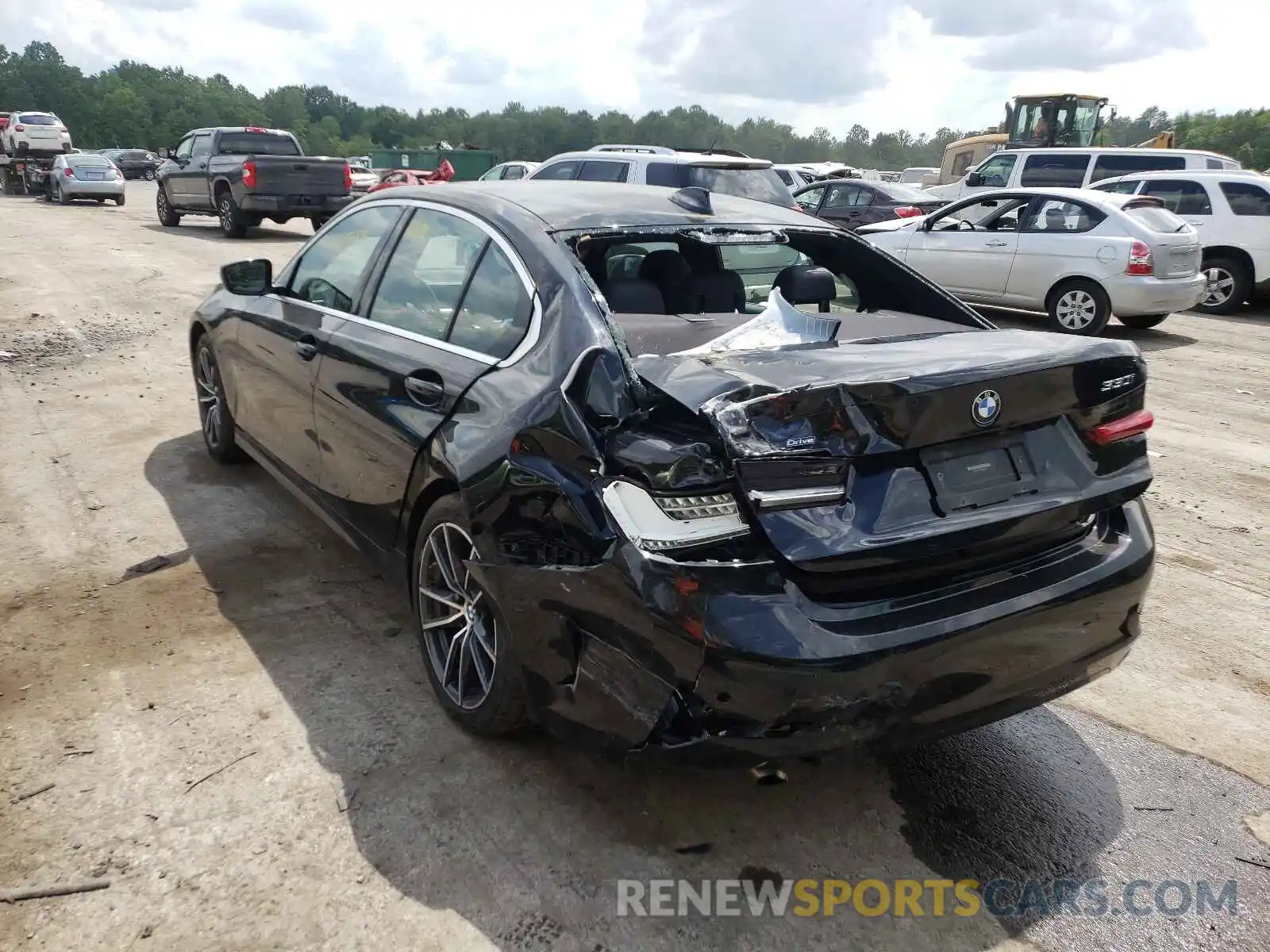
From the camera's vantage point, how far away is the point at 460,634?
3201 mm

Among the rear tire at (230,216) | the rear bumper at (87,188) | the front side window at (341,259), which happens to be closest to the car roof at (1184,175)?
the front side window at (341,259)

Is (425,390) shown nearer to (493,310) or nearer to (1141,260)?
(493,310)

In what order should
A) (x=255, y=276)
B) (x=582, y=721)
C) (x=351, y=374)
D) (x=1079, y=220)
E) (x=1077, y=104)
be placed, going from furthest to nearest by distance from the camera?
(x=1077, y=104), (x=1079, y=220), (x=255, y=276), (x=351, y=374), (x=582, y=721)

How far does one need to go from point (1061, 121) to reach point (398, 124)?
334 feet

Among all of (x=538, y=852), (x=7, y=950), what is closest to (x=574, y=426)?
(x=538, y=852)

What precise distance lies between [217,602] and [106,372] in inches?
188

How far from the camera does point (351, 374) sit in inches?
147

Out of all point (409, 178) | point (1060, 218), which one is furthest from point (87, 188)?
point (1060, 218)

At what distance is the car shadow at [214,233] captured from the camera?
726 inches

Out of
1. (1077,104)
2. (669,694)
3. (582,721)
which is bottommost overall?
(582,721)

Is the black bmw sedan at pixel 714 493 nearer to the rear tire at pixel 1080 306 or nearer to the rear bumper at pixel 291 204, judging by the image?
the rear tire at pixel 1080 306

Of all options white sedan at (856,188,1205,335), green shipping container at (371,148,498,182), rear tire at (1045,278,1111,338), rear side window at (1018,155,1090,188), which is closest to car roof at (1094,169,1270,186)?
rear side window at (1018,155,1090,188)

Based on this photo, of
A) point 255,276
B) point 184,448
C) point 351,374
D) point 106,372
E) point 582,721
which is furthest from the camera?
point 106,372

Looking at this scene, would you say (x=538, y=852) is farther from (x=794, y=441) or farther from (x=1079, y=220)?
(x=1079, y=220)
